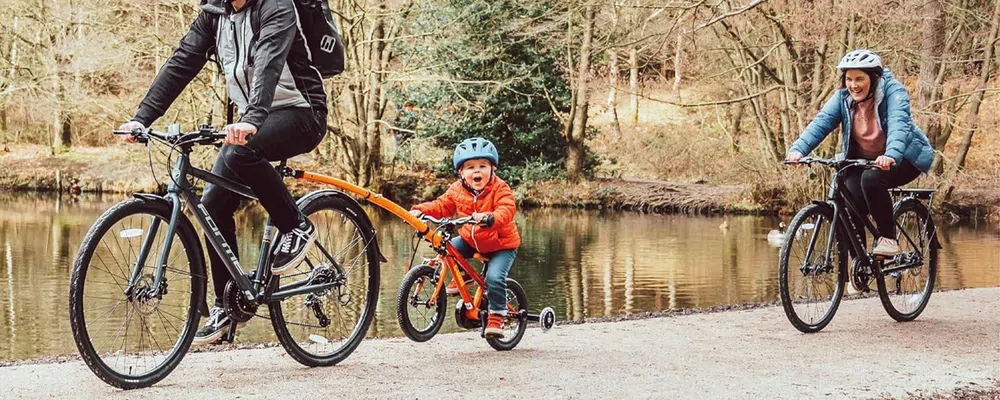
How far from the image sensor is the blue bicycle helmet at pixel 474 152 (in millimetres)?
6148

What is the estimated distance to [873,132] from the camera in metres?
7.29

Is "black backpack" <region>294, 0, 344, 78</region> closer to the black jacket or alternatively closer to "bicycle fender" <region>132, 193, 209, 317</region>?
the black jacket

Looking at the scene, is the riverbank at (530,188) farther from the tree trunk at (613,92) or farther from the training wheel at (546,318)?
the training wheel at (546,318)

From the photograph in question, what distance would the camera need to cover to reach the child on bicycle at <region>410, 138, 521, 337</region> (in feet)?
20.2

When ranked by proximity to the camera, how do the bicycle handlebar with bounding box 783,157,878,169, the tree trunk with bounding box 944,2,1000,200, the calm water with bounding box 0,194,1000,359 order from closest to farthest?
the bicycle handlebar with bounding box 783,157,878,169 → the calm water with bounding box 0,194,1000,359 → the tree trunk with bounding box 944,2,1000,200

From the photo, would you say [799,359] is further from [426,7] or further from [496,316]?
[426,7]

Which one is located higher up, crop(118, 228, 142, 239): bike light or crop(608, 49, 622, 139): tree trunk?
crop(608, 49, 622, 139): tree trunk

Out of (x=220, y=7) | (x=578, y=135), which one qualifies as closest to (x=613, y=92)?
(x=578, y=135)

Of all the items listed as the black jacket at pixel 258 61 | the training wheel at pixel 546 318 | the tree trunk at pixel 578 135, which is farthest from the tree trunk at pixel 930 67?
the black jacket at pixel 258 61

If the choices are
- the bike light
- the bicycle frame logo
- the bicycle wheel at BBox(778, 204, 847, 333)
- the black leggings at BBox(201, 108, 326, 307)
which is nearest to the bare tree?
the bicycle wheel at BBox(778, 204, 847, 333)

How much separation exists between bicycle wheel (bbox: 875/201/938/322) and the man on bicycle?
13.4ft

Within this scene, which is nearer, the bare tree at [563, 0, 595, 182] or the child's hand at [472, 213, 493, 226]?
the child's hand at [472, 213, 493, 226]

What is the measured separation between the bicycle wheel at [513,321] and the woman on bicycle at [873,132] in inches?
75.0

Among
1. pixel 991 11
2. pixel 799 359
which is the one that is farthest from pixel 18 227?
pixel 991 11
